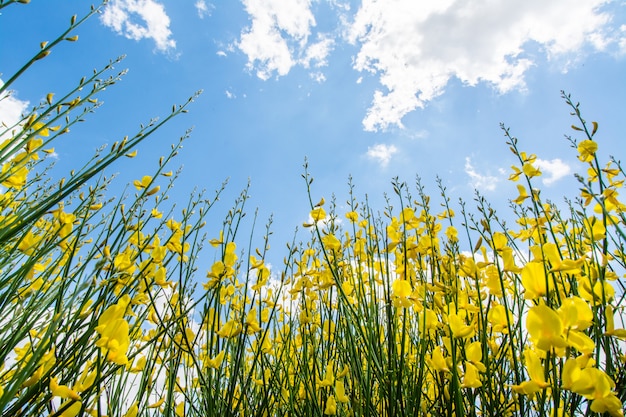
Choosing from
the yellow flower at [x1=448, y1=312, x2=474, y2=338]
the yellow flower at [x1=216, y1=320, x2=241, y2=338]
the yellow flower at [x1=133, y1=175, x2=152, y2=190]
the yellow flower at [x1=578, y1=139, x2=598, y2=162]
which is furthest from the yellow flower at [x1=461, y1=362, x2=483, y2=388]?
the yellow flower at [x1=133, y1=175, x2=152, y2=190]

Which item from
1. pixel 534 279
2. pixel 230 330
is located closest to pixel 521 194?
pixel 534 279

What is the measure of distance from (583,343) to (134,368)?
1.55 m

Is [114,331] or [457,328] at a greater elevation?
[457,328]

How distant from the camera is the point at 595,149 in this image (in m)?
1.32

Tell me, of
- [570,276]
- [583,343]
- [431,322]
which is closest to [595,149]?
[570,276]

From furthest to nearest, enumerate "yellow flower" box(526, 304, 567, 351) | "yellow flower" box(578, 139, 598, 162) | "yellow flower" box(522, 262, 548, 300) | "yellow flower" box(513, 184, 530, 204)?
"yellow flower" box(513, 184, 530, 204) → "yellow flower" box(578, 139, 598, 162) → "yellow flower" box(522, 262, 548, 300) → "yellow flower" box(526, 304, 567, 351)

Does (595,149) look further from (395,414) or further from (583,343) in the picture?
(395,414)

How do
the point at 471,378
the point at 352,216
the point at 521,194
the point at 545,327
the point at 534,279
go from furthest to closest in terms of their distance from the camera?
1. the point at 352,216
2. the point at 521,194
3. the point at 471,378
4. the point at 534,279
5. the point at 545,327

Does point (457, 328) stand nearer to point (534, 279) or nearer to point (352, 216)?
point (534, 279)

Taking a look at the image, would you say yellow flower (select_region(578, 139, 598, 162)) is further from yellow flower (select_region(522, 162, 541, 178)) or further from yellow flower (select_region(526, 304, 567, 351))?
yellow flower (select_region(526, 304, 567, 351))

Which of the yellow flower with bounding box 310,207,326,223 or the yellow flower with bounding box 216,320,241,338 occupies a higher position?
the yellow flower with bounding box 310,207,326,223

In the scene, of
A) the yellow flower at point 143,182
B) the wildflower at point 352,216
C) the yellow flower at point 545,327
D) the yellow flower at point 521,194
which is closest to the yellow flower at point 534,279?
the yellow flower at point 545,327

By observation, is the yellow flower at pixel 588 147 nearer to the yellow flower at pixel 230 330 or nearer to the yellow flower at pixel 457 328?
the yellow flower at pixel 457 328

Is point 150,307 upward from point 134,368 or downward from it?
upward
